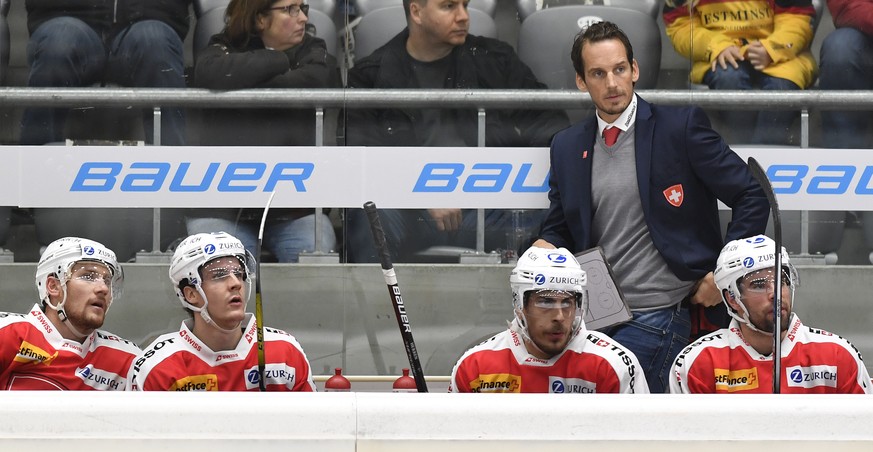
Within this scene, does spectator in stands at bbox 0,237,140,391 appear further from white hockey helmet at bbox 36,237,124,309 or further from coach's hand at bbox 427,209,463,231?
coach's hand at bbox 427,209,463,231

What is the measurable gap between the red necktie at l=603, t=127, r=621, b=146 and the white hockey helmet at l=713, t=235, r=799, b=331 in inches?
19.1

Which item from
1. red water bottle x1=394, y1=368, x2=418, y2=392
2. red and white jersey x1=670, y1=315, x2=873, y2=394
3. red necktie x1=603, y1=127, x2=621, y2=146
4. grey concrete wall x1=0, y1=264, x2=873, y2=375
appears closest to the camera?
red and white jersey x1=670, y1=315, x2=873, y2=394

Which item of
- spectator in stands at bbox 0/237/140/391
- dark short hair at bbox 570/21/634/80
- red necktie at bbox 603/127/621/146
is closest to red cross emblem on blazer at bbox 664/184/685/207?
red necktie at bbox 603/127/621/146

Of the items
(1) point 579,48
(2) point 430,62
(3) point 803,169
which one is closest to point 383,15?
(2) point 430,62

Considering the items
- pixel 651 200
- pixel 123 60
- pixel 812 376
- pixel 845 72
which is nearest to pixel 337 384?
pixel 651 200

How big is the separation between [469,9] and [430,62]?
208 millimetres

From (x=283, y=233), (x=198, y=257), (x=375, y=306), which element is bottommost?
(x=375, y=306)

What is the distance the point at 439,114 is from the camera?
4.01 meters

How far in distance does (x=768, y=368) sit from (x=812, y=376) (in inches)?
4.1

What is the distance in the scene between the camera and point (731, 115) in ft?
13.1

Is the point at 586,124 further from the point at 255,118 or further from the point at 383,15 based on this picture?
the point at 255,118

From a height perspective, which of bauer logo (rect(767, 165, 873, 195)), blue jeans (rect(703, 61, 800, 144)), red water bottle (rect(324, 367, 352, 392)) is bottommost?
red water bottle (rect(324, 367, 352, 392))

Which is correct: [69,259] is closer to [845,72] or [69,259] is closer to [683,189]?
[683,189]

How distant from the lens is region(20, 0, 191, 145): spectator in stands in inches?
157
